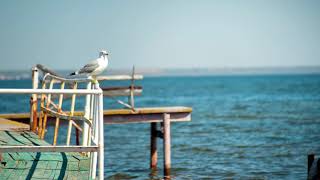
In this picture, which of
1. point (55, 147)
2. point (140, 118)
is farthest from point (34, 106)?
point (140, 118)

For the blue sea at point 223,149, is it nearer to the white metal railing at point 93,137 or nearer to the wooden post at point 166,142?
the wooden post at point 166,142

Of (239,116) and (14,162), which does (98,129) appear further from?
(239,116)

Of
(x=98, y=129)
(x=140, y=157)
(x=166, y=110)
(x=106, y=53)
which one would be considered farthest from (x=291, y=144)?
(x=98, y=129)

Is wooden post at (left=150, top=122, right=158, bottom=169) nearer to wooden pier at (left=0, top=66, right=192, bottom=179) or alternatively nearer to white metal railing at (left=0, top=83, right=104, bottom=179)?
wooden pier at (left=0, top=66, right=192, bottom=179)

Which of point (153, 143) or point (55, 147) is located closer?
point (55, 147)

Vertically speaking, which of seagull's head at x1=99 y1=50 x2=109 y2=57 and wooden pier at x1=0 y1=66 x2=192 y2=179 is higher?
seagull's head at x1=99 y1=50 x2=109 y2=57

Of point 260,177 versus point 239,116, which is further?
point 239,116

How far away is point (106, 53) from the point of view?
959cm

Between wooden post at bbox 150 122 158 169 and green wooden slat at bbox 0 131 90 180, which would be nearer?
green wooden slat at bbox 0 131 90 180

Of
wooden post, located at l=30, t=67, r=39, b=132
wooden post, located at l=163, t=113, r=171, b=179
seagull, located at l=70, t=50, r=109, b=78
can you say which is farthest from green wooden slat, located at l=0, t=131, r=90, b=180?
wooden post, located at l=163, t=113, r=171, b=179

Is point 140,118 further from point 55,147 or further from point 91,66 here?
point 55,147

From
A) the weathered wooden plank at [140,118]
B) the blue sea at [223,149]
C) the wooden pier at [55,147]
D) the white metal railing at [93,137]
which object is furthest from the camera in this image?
the blue sea at [223,149]

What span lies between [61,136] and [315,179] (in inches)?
782

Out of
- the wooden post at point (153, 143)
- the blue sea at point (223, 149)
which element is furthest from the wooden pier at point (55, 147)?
the blue sea at point (223, 149)
